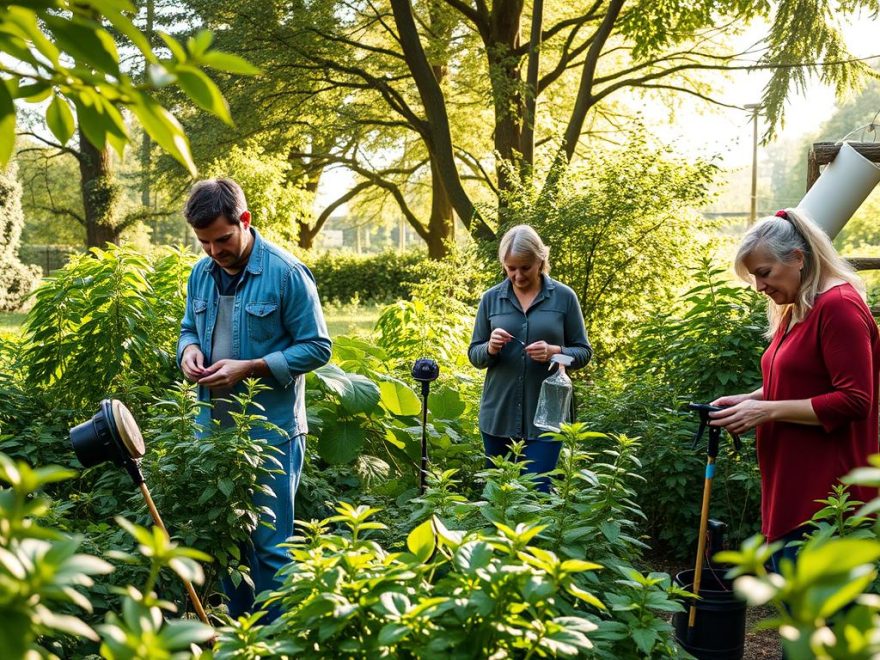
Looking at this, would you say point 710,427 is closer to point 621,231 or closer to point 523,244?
point 523,244

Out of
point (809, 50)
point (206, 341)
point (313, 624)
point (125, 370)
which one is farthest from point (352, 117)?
point (313, 624)

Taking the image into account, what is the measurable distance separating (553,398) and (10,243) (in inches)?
808

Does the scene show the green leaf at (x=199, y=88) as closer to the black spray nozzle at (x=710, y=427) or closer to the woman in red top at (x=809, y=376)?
the woman in red top at (x=809, y=376)

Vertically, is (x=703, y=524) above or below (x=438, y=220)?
below

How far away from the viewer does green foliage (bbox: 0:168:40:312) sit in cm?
2088

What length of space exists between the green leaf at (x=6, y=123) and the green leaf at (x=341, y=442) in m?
3.61

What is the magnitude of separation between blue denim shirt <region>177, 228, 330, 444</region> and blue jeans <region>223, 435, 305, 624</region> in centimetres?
10

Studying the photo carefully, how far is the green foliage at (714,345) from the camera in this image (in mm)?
5113

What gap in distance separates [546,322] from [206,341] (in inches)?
63.6

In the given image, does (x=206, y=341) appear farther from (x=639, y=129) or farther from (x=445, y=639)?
(x=639, y=129)

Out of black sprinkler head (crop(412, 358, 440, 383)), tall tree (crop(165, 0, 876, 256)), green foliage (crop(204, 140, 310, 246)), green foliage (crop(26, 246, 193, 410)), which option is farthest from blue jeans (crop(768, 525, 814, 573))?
green foliage (crop(204, 140, 310, 246))

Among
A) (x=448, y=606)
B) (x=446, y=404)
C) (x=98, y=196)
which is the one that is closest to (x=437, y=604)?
(x=448, y=606)

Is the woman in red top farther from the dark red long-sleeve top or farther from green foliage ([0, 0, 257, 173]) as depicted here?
green foliage ([0, 0, 257, 173])

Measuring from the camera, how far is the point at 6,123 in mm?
1000
